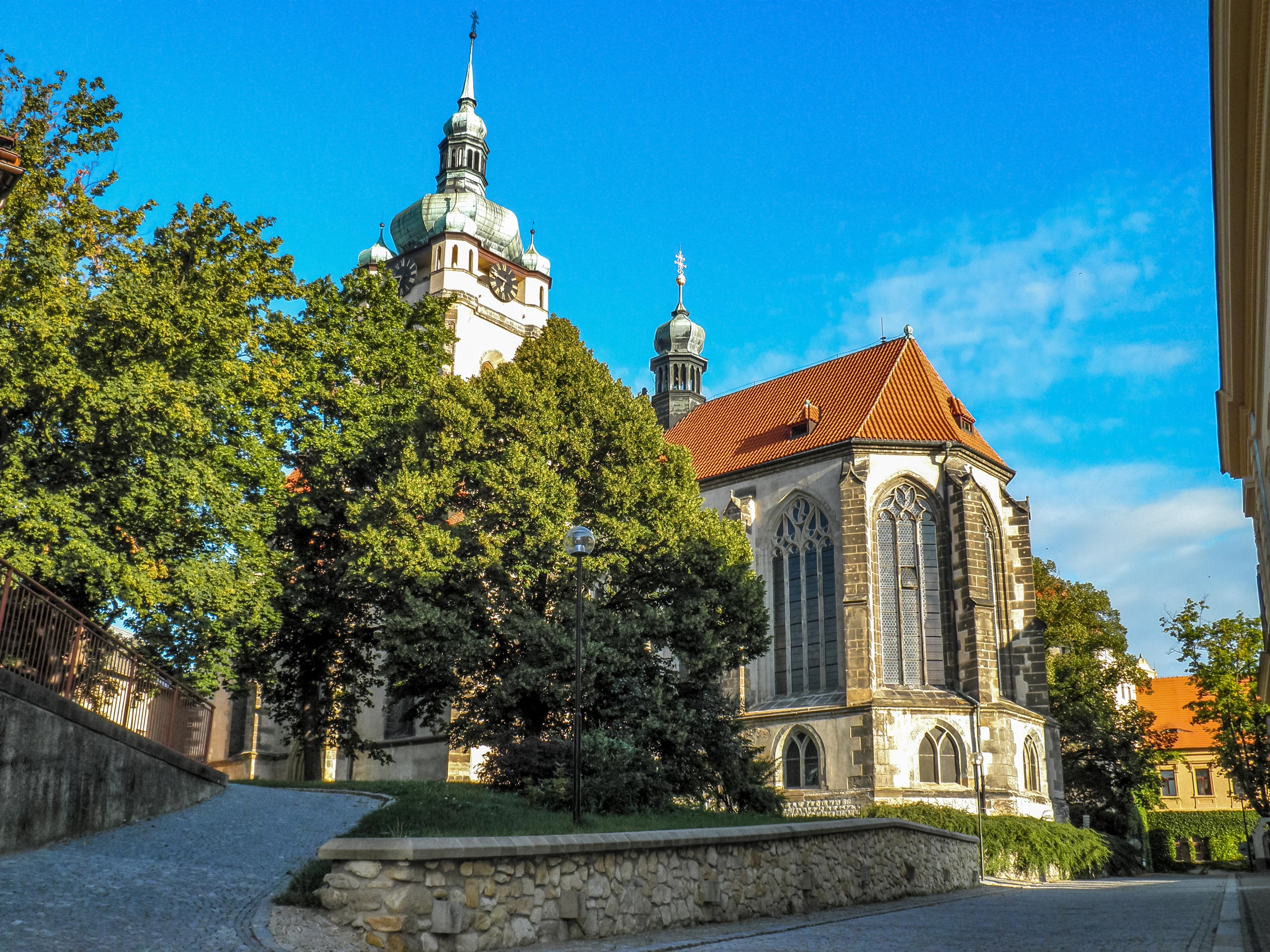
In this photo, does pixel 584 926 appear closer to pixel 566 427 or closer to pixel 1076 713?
pixel 566 427

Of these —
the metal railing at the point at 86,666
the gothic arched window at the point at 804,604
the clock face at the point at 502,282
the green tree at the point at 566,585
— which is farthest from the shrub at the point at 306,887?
the clock face at the point at 502,282

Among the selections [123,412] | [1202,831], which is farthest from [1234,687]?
[123,412]

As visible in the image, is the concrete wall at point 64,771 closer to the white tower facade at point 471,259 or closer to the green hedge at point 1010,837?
the green hedge at point 1010,837

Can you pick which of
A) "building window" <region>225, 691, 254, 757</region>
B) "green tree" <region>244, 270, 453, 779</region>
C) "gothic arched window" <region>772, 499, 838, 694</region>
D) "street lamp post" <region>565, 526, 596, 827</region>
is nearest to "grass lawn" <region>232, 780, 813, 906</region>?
"street lamp post" <region>565, 526, 596, 827</region>

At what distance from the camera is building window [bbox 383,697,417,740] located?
1265 inches

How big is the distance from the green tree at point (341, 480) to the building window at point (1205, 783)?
53.7 m

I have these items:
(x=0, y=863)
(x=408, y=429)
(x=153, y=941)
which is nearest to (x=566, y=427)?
(x=408, y=429)

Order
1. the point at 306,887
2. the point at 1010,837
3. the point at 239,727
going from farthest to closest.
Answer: the point at 239,727 → the point at 1010,837 → the point at 306,887

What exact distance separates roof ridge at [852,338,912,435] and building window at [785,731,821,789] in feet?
28.4

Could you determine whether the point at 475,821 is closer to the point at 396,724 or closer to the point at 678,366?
the point at 396,724

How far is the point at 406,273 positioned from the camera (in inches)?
1852

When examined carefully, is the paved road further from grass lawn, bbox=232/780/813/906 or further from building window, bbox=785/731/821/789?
building window, bbox=785/731/821/789

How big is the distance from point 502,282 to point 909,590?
77.8ft

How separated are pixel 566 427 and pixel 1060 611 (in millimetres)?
24832
